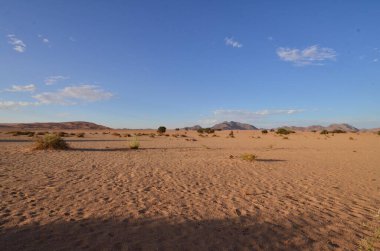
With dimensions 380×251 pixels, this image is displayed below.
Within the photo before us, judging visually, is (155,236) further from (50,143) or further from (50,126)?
(50,126)

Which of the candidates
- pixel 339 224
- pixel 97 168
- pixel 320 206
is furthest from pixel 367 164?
pixel 97 168

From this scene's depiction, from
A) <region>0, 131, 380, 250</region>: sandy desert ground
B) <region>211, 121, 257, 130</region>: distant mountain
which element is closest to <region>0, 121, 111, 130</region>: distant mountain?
<region>211, 121, 257, 130</region>: distant mountain

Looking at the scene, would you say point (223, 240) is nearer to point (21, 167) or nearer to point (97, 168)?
point (97, 168)

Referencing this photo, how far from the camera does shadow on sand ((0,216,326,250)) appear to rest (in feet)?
14.0

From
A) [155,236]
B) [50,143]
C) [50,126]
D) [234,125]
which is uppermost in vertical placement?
[234,125]

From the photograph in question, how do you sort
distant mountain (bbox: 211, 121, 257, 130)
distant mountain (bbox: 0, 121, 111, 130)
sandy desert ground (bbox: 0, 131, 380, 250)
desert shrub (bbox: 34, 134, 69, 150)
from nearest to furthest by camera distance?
sandy desert ground (bbox: 0, 131, 380, 250) < desert shrub (bbox: 34, 134, 69, 150) < distant mountain (bbox: 0, 121, 111, 130) < distant mountain (bbox: 211, 121, 257, 130)

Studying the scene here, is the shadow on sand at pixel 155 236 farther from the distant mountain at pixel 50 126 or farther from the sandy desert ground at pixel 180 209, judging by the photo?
the distant mountain at pixel 50 126

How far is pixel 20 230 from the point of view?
4652 millimetres

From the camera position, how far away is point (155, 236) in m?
4.64

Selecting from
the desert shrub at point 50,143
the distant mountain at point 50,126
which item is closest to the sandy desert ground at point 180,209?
the desert shrub at point 50,143

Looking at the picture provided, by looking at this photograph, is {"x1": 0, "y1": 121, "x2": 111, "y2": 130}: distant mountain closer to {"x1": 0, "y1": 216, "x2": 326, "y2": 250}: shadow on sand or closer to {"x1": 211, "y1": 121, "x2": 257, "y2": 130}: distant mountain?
{"x1": 211, "y1": 121, "x2": 257, "y2": 130}: distant mountain

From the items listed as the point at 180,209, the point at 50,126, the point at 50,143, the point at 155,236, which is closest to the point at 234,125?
the point at 50,126

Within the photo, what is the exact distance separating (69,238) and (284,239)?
335 cm

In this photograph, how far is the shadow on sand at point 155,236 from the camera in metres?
4.26
